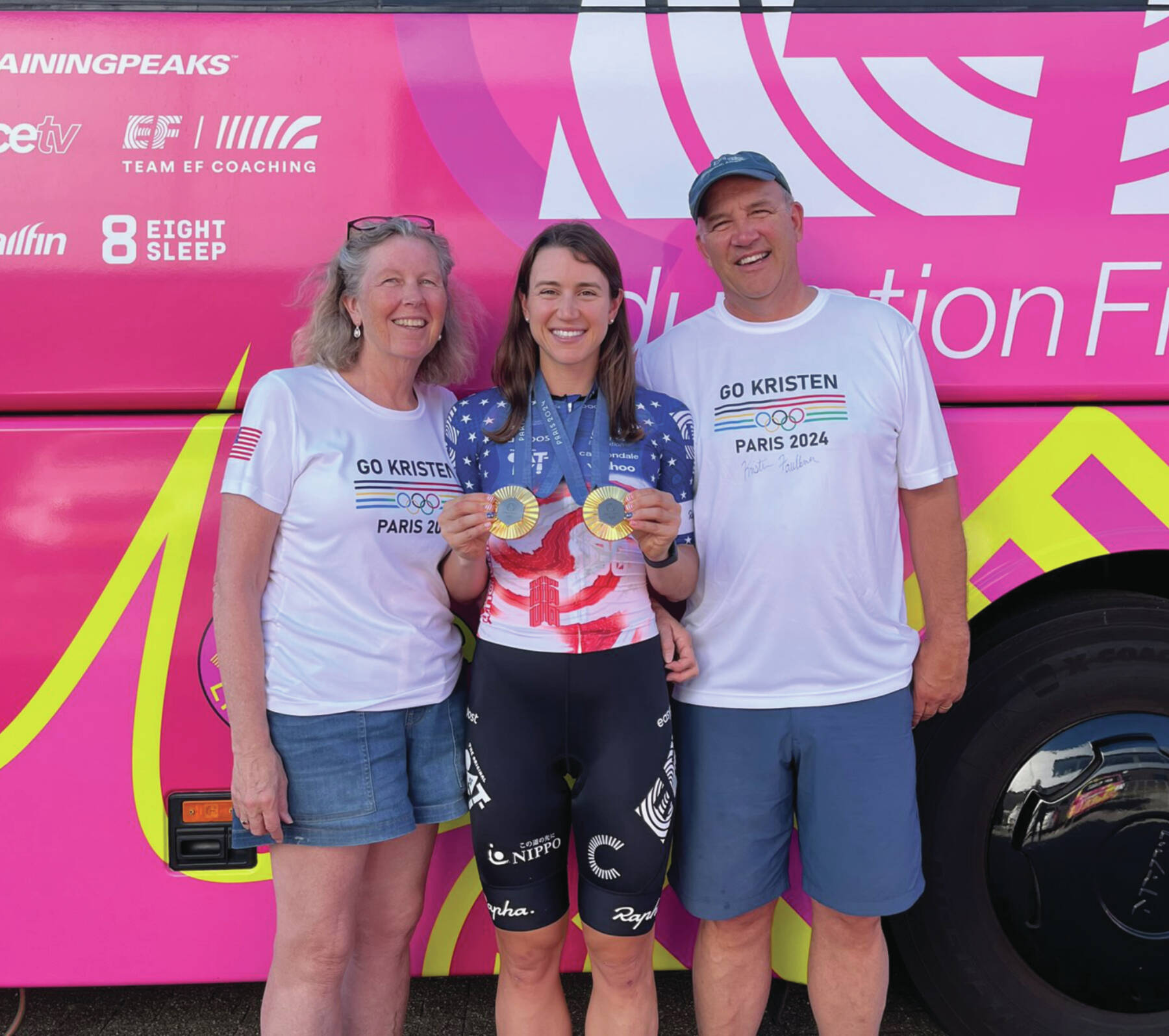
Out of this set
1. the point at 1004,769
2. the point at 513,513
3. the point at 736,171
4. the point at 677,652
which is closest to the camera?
the point at 513,513

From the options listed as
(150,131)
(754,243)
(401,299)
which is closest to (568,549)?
(401,299)

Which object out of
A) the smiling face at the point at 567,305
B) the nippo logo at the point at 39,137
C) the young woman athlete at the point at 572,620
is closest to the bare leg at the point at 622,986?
the young woman athlete at the point at 572,620

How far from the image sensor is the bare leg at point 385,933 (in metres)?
1.92

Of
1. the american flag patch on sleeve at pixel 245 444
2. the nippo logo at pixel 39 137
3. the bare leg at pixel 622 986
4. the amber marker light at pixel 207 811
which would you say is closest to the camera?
the american flag patch on sleeve at pixel 245 444

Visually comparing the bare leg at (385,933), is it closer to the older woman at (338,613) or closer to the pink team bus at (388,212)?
the older woman at (338,613)

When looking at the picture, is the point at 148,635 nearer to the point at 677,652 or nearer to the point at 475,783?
the point at 475,783

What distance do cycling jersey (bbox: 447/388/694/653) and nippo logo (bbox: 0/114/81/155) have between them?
1137 mm

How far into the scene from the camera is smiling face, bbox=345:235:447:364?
181 cm

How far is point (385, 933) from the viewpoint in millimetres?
1947

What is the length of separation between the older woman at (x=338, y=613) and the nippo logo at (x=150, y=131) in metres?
0.52

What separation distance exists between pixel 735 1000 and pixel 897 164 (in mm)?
1994

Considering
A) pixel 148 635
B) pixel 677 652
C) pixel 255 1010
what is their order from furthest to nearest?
pixel 255 1010, pixel 148 635, pixel 677 652

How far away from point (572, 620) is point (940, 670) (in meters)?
0.89

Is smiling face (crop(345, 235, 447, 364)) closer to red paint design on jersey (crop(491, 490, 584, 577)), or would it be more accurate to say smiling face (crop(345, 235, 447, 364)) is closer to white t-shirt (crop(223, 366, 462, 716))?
white t-shirt (crop(223, 366, 462, 716))
